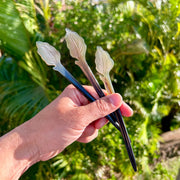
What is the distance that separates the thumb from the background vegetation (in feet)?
2.55

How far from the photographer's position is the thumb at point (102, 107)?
917 millimetres

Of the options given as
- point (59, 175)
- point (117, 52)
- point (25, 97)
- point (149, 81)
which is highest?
point (117, 52)

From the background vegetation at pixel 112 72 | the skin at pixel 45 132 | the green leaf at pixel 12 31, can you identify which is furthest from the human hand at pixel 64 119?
the green leaf at pixel 12 31

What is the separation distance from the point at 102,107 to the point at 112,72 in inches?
46.4

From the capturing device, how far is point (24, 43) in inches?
67.2

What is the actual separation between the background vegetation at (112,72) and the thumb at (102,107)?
78 centimetres

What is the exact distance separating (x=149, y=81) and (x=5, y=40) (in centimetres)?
138

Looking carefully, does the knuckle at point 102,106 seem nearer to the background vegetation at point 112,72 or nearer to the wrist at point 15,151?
the wrist at point 15,151

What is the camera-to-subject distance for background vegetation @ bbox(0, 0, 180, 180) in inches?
68.3

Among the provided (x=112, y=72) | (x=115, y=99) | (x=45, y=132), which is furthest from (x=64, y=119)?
(x=112, y=72)

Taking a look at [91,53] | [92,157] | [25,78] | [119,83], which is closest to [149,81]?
[119,83]

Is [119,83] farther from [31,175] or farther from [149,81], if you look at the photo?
[31,175]

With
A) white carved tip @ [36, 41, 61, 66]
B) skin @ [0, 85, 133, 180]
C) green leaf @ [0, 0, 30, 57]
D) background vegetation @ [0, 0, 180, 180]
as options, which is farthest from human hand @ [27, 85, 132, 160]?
green leaf @ [0, 0, 30, 57]

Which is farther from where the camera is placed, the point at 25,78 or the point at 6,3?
the point at 25,78
